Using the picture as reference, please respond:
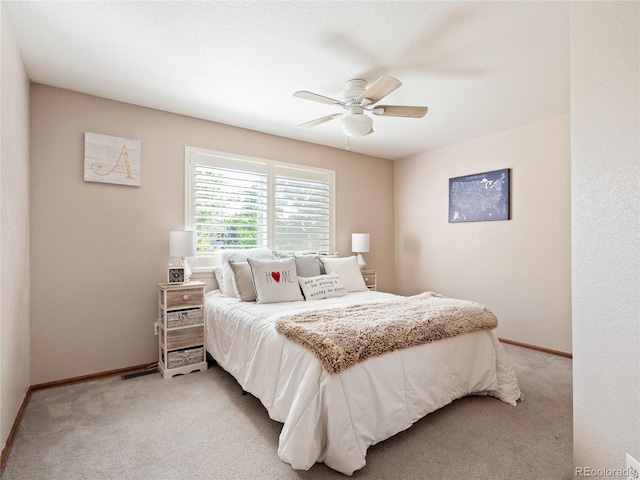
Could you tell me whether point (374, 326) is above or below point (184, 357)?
above

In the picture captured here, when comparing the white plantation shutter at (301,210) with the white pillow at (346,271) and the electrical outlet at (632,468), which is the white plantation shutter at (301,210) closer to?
the white pillow at (346,271)

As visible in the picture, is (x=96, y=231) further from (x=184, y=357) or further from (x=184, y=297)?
(x=184, y=357)

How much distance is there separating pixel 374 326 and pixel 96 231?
103 inches

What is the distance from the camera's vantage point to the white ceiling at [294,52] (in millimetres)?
1905

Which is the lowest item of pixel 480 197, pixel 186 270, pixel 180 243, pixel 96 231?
pixel 186 270

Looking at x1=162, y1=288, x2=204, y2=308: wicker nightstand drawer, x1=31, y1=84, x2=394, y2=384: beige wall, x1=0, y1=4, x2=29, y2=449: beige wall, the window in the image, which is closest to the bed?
x1=162, y1=288, x2=204, y2=308: wicker nightstand drawer

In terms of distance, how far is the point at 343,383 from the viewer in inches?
66.9

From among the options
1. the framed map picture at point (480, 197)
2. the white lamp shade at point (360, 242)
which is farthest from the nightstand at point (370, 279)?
the framed map picture at point (480, 197)

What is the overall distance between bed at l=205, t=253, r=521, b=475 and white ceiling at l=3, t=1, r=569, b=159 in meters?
1.85

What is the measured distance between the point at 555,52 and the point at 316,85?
5.69ft

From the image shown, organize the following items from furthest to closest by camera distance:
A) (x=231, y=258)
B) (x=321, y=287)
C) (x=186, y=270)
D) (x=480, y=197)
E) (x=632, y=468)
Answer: (x=480, y=197)
(x=231, y=258)
(x=321, y=287)
(x=186, y=270)
(x=632, y=468)

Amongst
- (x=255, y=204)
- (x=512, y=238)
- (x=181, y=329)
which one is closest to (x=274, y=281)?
(x=181, y=329)

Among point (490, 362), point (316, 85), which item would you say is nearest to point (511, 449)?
point (490, 362)

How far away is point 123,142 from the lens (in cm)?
310
